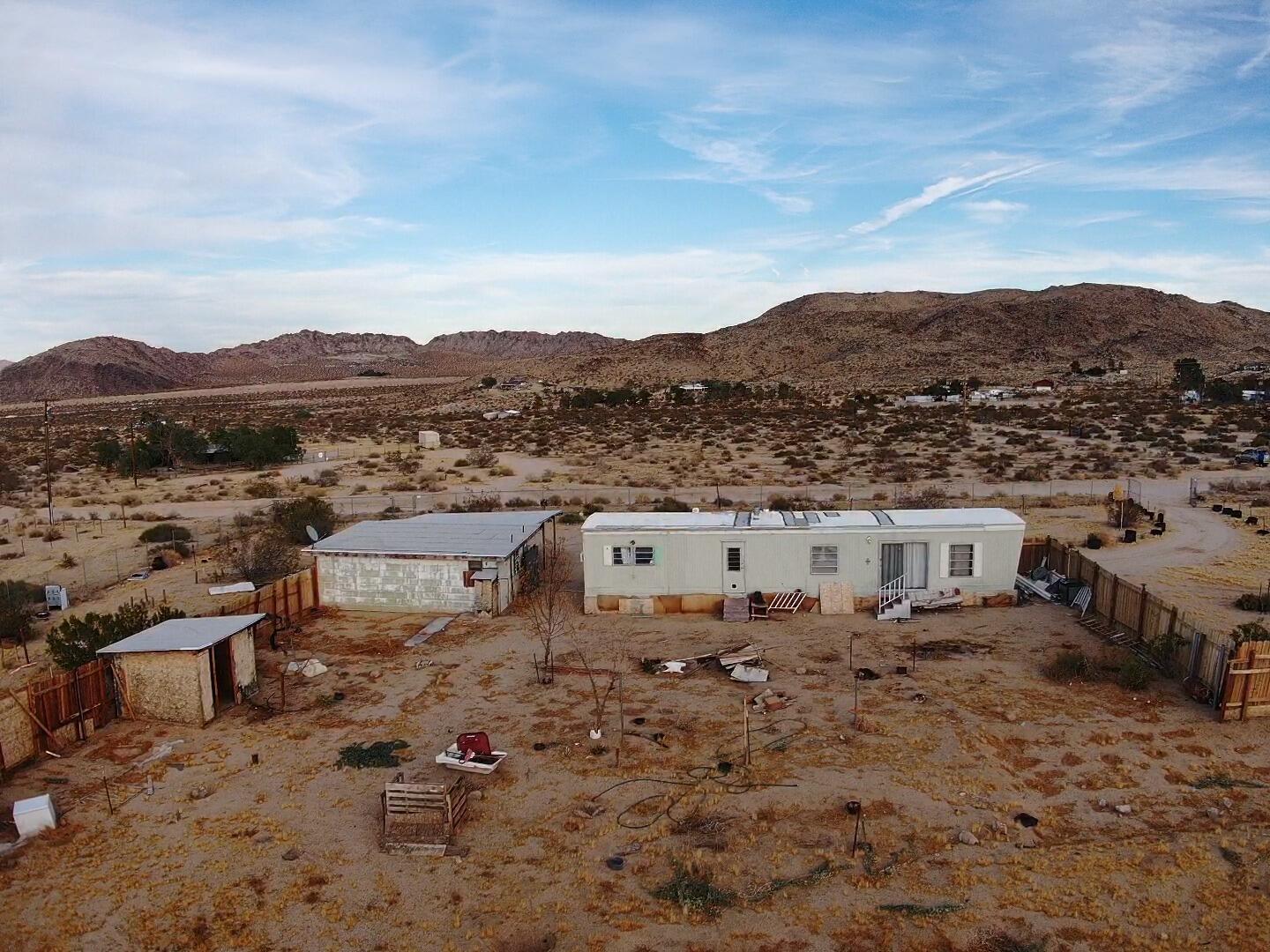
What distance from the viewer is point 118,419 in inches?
3393

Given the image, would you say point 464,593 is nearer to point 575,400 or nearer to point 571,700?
point 571,700

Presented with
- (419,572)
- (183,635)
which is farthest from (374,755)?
(419,572)

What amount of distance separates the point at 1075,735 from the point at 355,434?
59.6 metres

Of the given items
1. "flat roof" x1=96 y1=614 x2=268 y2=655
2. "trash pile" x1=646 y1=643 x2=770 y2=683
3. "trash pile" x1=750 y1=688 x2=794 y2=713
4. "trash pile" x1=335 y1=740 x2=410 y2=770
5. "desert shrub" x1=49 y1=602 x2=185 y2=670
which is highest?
"flat roof" x1=96 y1=614 x2=268 y2=655

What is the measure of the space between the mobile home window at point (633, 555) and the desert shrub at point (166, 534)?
16.4 meters

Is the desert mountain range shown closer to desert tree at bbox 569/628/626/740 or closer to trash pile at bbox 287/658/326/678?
desert tree at bbox 569/628/626/740

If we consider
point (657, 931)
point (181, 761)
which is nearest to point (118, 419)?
point (181, 761)

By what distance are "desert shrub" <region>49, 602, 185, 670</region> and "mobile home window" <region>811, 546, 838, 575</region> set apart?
14.0 metres

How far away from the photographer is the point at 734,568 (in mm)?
19562

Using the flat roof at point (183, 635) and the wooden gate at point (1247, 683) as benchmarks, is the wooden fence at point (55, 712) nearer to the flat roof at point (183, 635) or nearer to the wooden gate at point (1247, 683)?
the flat roof at point (183, 635)

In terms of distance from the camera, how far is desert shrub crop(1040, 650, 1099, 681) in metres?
15.2

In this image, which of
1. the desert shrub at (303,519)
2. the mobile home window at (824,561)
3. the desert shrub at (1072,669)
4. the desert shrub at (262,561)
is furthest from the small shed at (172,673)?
the desert shrub at (1072,669)

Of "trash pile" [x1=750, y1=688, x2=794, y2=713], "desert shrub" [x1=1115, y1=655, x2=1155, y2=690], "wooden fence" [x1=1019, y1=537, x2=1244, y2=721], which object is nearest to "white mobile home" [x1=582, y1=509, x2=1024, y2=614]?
"wooden fence" [x1=1019, y1=537, x2=1244, y2=721]

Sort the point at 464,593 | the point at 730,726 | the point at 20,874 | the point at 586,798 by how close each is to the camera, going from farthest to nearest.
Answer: the point at 464,593 → the point at 730,726 → the point at 586,798 → the point at 20,874
